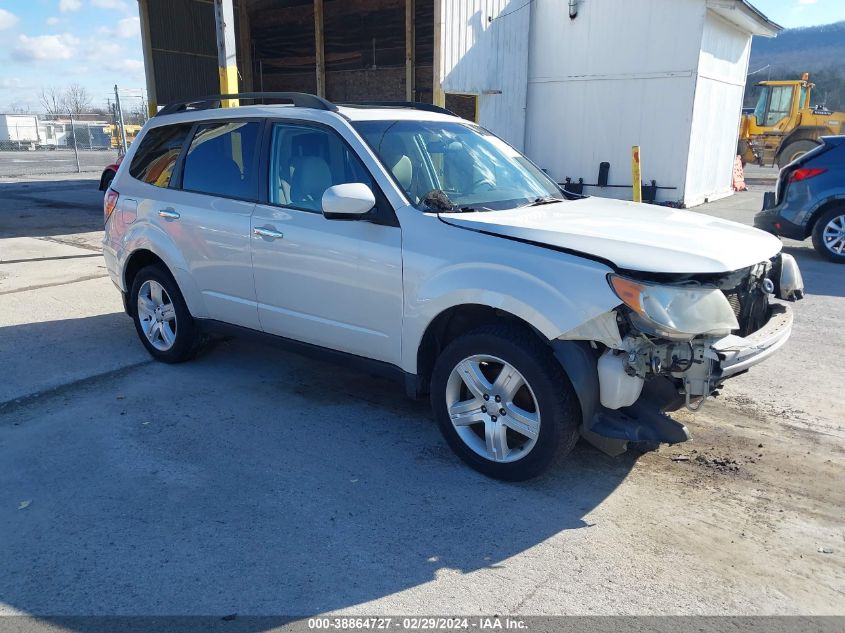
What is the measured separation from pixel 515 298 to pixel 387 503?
4.02ft

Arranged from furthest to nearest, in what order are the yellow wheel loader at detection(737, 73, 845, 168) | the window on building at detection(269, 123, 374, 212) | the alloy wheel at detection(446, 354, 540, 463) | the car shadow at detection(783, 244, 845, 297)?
the yellow wheel loader at detection(737, 73, 845, 168)
the car shadow at detection(783, 244, 845, 297)
the window on building at detection(269, 123, 374, 212)
the alloy wheel at detection(446, 354, 540, 463)

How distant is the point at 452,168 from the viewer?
4.42 meters

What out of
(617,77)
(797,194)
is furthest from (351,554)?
(617,77)

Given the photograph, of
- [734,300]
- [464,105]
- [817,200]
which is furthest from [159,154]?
[464,105]

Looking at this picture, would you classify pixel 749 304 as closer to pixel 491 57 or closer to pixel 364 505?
pixel 364 505

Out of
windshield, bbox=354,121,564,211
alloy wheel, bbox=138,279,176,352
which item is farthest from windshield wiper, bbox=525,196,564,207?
alloy wheel, bbox=138,279,176,352

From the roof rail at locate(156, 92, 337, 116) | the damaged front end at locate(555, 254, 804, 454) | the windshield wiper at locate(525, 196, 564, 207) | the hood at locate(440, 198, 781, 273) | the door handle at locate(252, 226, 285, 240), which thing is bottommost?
the damaged front end at locate(555, 254, 804, 454)

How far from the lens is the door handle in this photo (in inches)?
173

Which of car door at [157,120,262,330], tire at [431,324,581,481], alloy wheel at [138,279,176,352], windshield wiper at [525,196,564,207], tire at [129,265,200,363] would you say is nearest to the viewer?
tire at [431,324,581,481]

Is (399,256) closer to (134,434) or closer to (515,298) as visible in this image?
(515,298)

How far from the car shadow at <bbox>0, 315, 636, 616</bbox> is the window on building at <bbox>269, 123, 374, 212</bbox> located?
142 centimetres

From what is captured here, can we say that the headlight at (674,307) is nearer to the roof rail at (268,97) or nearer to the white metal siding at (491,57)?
the roof rail at (268,97)

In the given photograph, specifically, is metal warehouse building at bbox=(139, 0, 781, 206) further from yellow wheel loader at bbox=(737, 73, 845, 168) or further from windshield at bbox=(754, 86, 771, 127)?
windshield at bbox=(754, 86, 771, 127)

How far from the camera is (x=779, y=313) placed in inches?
150
